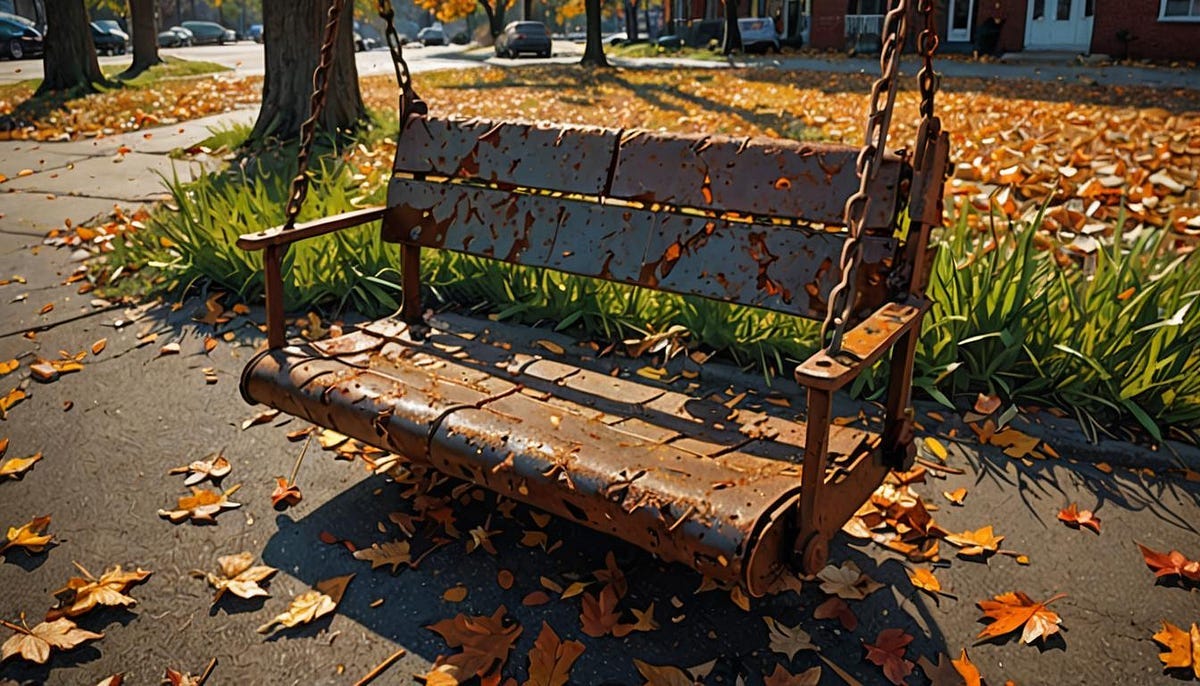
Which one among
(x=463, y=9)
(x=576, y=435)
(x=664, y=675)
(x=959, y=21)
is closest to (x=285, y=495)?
(x=576, y=435)

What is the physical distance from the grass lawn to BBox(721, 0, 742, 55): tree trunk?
1847cm

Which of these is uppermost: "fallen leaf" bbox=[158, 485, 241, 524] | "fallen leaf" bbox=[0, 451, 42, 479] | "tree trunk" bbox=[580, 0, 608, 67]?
"tree trunk" bbox=[580, 0, 608, 67]

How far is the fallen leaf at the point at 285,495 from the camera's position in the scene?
9.54 ft

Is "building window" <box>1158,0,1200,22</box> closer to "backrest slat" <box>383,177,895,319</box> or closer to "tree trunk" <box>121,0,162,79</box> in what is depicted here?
"tree trunk" <box>121,0,162,79</box>

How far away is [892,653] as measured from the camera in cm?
220

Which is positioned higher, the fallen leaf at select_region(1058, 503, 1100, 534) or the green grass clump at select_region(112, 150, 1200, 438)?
the green grass clump at select_region(112, 150, 1200, 438)

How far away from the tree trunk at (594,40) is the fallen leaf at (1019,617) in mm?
19512

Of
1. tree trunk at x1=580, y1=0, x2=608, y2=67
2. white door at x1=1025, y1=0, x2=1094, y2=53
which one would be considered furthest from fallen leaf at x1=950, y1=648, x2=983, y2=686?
white door at x1=1025, y1=0, x2=1094, y2=53

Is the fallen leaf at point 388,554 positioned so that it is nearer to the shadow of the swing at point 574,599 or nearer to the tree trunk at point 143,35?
the shadow of the swing at point 574,599

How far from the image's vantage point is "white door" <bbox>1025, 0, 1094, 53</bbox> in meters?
21.7

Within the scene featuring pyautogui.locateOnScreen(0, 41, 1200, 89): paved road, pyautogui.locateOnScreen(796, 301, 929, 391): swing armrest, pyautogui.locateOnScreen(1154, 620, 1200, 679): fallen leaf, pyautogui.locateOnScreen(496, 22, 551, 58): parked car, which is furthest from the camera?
pyautogui.locateOnScreen(496, 22, 551, 58): parked car

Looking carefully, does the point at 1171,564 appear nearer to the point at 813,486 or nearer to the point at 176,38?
the point at 813,486

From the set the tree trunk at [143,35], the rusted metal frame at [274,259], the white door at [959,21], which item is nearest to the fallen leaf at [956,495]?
the rusted metal frame at [274,259]

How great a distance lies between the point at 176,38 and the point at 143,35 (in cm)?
2960
